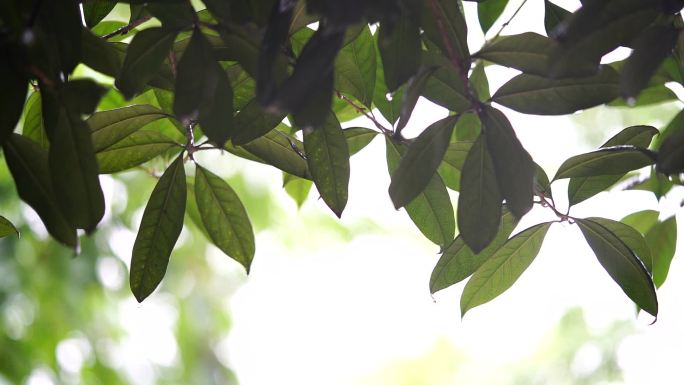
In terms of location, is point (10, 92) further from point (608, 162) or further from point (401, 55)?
point (608, 162)

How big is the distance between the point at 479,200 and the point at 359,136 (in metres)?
0.22

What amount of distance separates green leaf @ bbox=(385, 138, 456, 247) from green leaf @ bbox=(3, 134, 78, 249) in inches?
11.7

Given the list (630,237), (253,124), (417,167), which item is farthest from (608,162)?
(253,124)

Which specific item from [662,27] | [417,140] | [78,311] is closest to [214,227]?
[417,140]

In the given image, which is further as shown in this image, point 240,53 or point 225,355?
point 225,355

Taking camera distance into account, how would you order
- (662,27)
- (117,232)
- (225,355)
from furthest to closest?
(225,355)
(117,232)
(662,27)

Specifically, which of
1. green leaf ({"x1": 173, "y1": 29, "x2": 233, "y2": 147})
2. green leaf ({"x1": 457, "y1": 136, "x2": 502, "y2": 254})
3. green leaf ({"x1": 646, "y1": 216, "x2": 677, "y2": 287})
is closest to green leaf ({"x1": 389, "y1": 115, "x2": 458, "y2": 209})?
green leaf ({"x1": 457, "y1": 136, "x2": 502, "y2": 254})

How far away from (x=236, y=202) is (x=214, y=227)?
3cm

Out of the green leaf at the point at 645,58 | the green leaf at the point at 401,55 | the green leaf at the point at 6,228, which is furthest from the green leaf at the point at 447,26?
the green leaf at the point at 6,228

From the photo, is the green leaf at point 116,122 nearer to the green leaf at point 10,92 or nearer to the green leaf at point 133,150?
the green leaf at point 133,150

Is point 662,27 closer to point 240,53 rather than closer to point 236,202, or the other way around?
point 240,53

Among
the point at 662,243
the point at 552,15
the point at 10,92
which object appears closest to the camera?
the point at 10,92

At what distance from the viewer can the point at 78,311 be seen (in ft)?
8.24

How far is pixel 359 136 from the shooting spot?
733mm
